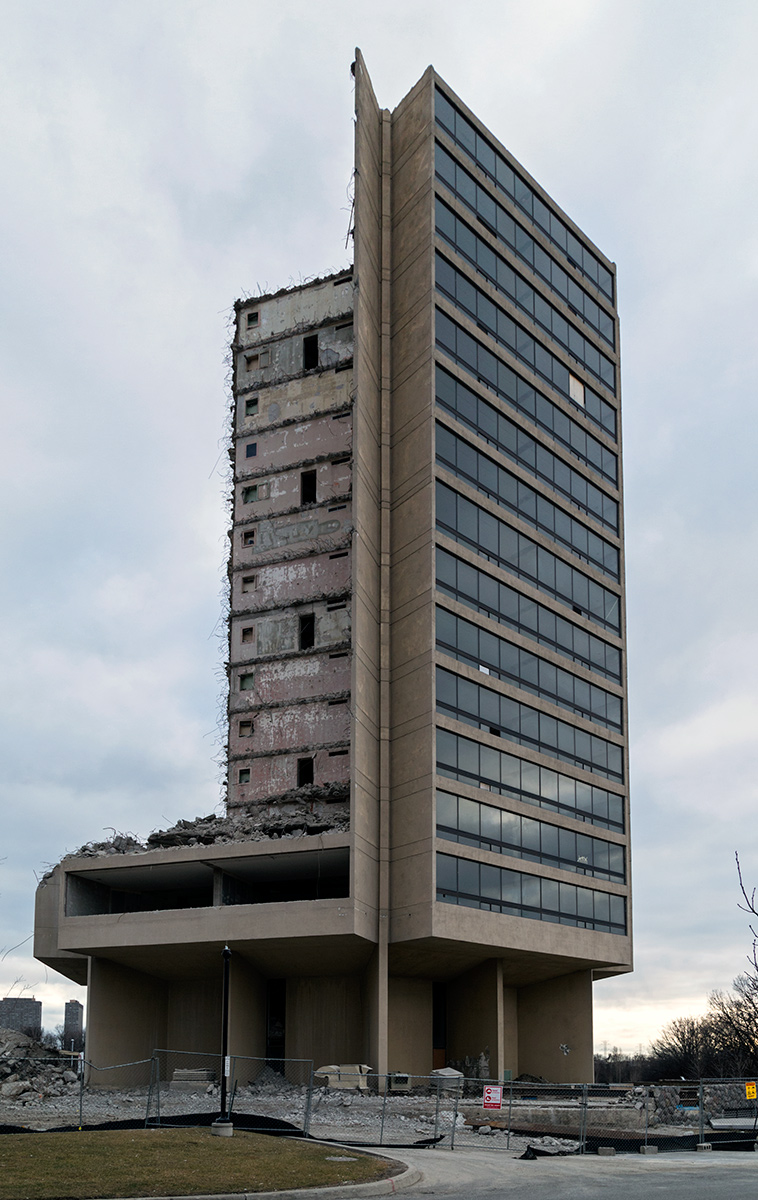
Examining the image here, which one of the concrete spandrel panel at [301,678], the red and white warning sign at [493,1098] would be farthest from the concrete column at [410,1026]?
the red and white warning sign at [493,1098]

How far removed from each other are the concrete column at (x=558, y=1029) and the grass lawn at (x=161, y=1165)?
34.1 meters

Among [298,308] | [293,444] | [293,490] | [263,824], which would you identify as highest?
[298,308]

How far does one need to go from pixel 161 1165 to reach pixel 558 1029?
40.6 metres

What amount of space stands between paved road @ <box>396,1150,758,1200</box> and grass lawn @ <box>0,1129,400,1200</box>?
1479 millimetres

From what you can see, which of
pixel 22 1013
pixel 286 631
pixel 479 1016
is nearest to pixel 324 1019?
pixel 479 1016

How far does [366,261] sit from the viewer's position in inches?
2016

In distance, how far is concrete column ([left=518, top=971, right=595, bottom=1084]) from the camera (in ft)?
177

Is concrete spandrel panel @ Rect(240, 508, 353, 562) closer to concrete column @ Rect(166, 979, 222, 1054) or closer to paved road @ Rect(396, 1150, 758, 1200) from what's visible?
concrete column @ Rect(166, 979, 222, 1054)

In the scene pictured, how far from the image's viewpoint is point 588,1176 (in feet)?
66.9

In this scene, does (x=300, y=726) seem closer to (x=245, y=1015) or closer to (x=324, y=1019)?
(x=324, y=1019)

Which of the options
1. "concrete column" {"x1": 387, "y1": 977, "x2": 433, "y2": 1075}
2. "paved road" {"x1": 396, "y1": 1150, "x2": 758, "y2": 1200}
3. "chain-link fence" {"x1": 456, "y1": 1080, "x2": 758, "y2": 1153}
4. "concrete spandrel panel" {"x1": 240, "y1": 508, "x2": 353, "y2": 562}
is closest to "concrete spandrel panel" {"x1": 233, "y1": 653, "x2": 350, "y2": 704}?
"concrete spandrel panel" {"x1": 240, "y1": 508, "x2": 353, "y2": 562}

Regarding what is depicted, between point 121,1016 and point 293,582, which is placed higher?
point 293,582

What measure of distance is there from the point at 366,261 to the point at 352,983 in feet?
103

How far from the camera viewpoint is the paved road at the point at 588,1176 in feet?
56.6
